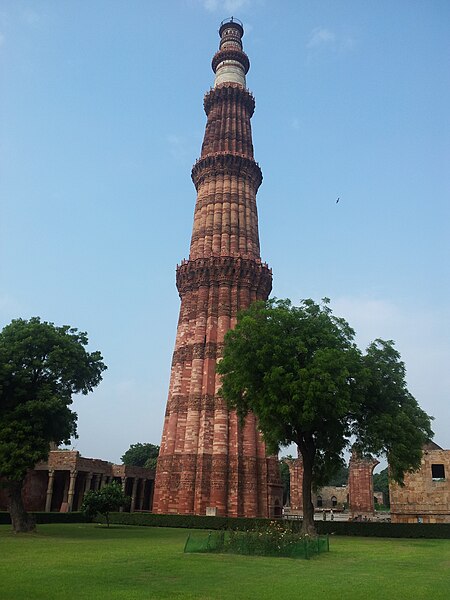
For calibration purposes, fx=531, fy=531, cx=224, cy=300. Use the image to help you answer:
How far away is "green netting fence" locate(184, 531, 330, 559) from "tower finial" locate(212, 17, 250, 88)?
1821 inches

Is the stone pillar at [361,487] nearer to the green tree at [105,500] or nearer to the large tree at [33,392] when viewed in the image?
the green tree at [105,500]

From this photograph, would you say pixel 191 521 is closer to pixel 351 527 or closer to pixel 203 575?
pixel 351 527

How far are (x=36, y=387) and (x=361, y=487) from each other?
40752mm

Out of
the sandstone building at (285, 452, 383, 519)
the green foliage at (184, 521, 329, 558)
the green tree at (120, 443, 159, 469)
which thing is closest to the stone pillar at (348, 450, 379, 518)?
the sandstone building at (285, 452, 383, 519)

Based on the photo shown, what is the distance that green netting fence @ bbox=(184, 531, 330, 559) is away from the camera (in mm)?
18094

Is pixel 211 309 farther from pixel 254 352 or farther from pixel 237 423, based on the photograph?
pixel 254 352

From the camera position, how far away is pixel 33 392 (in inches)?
1057

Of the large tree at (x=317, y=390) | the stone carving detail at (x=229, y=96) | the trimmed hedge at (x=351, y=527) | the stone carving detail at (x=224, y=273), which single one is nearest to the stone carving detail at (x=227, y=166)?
the stone carving detail at (x=229, y=96)

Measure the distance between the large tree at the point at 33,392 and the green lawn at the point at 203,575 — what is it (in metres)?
5.21

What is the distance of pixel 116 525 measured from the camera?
37.2 metres

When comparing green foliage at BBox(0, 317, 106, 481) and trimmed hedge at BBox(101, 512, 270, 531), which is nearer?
green foliage at BBox(0, 317, 106, 481)

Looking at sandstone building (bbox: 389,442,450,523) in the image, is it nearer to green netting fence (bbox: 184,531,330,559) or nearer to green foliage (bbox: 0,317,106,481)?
green netting fence (bbox: 184,531,330,559)

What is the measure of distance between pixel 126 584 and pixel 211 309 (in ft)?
99.5

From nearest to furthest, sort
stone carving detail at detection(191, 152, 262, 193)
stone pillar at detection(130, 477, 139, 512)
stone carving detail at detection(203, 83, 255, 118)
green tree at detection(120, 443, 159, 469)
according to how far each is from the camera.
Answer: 1. stone carving detail at detection(191, 152, 262, 193)
2. stone pillar at detection(130, 477, 139, 512)
3. stone carving detail at detection(203, 83, 255, 118)
4. green tree at detection(120, 443, 159, 469)
